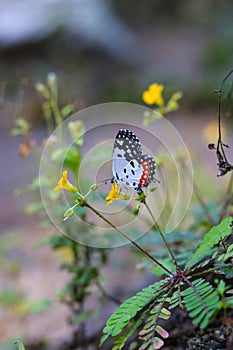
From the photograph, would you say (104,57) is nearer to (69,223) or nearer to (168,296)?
(69,223)

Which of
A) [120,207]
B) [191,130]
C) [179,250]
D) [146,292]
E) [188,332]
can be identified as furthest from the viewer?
[191,130]

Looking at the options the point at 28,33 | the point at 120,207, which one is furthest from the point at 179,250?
the point at 28,33

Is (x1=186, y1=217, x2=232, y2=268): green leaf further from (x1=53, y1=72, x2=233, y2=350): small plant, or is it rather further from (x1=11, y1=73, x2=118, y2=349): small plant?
(x1=11, y1=73, x2=118, y2=349): small plant

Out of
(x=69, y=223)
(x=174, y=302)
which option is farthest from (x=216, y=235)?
(x=69, y=223)

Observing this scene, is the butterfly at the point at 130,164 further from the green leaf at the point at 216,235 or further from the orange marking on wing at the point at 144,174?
the green leaf at the point at 216,235

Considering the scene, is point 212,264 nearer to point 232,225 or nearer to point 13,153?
point 232,225

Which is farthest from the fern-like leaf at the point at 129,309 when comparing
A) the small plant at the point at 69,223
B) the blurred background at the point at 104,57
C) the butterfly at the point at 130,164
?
the blurred background at the point at 104,57
